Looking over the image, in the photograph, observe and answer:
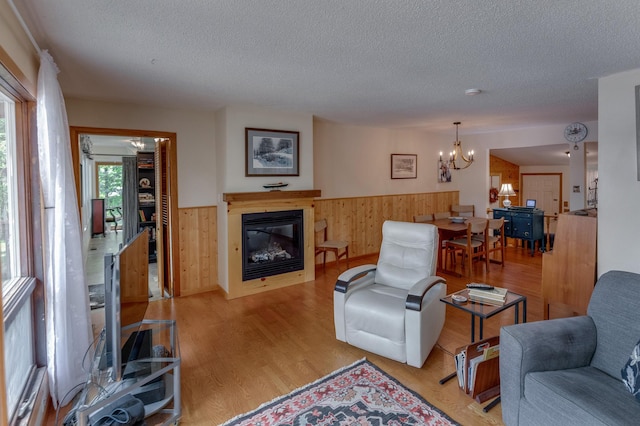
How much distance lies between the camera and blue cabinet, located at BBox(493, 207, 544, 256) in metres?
6.34

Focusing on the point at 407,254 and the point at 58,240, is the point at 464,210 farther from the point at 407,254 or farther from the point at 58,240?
the point at 58,240

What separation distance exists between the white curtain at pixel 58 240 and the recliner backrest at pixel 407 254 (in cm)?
240

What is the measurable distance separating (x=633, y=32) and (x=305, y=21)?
2005 mm

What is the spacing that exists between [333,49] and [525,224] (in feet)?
18.5

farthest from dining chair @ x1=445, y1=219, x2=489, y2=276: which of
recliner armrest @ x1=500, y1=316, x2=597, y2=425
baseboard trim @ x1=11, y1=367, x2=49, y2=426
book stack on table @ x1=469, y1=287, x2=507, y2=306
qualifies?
baseboard trim @ x1=11, y1=367, x2=49, y2=426

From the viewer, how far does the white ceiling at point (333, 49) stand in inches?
73.2

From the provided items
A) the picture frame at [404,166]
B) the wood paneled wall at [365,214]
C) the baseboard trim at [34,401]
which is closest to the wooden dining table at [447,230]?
the wood paneled wall at [365,214]

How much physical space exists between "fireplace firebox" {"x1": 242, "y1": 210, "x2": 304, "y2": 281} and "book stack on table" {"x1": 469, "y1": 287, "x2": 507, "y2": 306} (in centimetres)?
257

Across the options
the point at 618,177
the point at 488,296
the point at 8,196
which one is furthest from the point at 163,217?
the point at 618,177

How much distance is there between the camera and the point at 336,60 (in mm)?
2607

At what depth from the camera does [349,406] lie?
221 cm

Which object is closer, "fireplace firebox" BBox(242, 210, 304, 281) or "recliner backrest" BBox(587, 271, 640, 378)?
"recliner backrest" BBox(587, 271, 640, 378)

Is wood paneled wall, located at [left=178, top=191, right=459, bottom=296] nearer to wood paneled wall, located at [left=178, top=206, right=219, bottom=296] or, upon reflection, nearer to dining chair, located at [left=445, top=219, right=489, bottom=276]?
wood paneled wall, located at [left=178, top=206, right=219, bottom=296]

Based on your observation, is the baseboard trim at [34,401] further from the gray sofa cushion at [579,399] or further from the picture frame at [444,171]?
the picture frame at [444,171]
